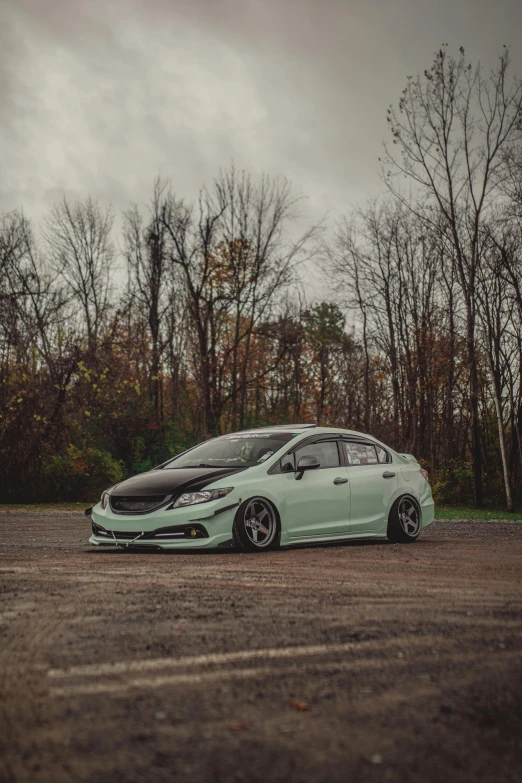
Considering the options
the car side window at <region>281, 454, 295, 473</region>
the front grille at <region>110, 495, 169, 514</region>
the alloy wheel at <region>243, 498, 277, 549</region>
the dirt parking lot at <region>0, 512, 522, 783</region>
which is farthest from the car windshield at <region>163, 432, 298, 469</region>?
the dirt parking lot at <region>0, 512, 522, 783</region>

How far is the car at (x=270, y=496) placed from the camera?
10844 mm

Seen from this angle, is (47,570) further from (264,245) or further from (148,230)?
(148,230)

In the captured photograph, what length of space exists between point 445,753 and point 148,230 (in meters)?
35.2

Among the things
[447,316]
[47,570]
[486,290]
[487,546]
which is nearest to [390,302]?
[447,316]

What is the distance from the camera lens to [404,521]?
13141 millimetres

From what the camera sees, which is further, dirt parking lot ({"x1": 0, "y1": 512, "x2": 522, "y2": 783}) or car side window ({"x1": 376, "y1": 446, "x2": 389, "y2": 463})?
car side window ({"x1": 376, "y1": 446, "x2": 389, "y2": 463})

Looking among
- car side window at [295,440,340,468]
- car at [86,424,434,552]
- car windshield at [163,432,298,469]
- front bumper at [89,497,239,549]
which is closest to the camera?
front bumper at [89,497,239,549]

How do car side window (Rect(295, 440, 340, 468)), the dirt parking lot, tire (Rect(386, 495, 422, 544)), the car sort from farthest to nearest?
1. tire (Rect(386, 495, 422, 544))
2. car side window (Rect(295, 440, 340, 468))
3. the car
4. the dirt parking lot

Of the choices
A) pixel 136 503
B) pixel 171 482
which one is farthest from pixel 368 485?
pixel 136 503

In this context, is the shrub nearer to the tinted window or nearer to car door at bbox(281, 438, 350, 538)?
the tinted window

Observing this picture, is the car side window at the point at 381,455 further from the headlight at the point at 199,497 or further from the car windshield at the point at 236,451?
the headlight at the point at 199,497

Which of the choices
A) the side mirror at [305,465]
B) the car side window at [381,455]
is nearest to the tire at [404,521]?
the car side window at [381,455]

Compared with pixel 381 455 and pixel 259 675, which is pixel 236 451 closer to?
pixel 381 455

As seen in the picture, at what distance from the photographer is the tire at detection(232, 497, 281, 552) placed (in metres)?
10.9
